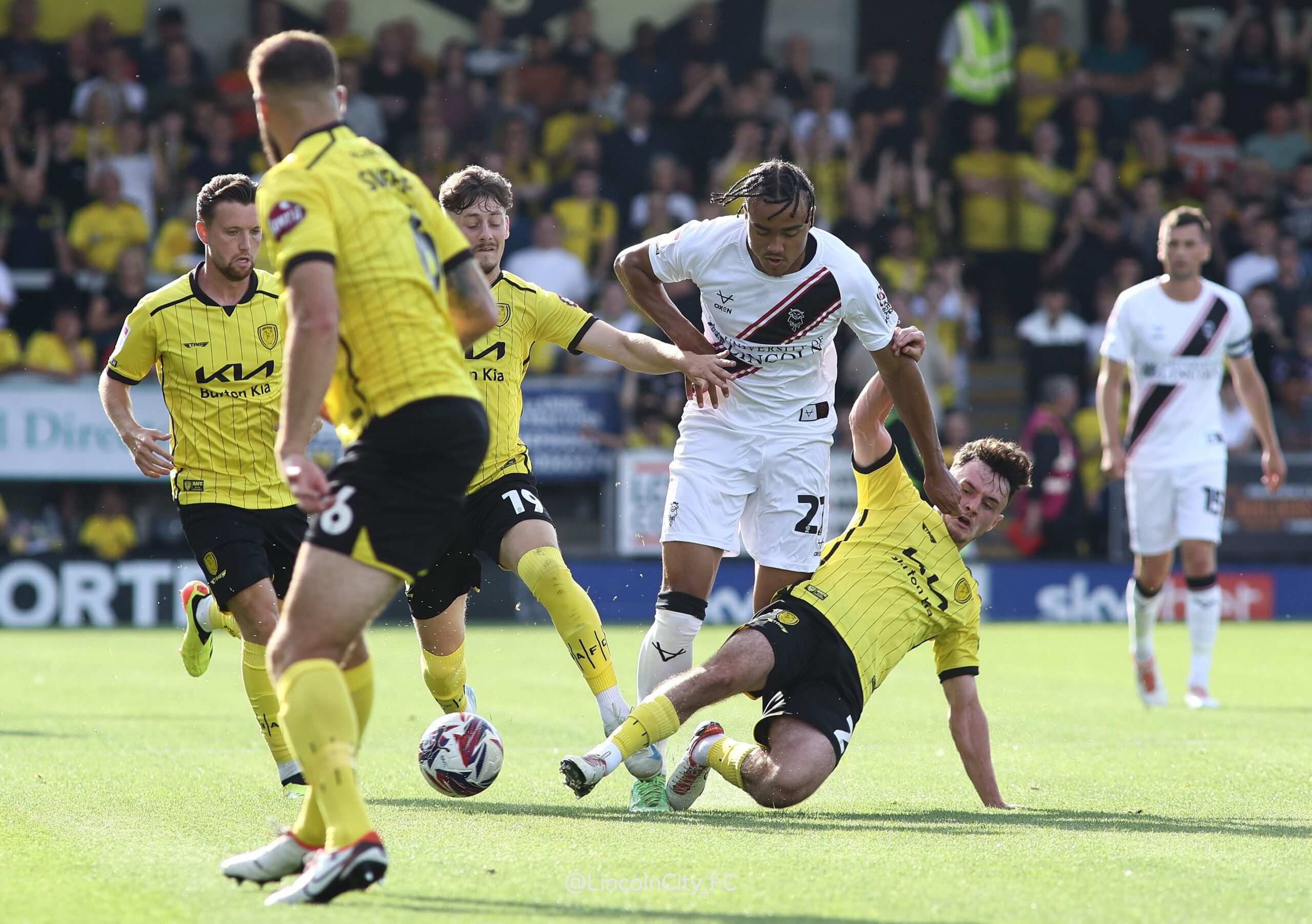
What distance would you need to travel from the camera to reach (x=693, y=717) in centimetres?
847

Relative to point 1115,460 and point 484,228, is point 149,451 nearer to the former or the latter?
point 484,228

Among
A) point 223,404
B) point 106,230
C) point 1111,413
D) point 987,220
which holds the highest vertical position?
point 987,220

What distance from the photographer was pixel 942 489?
607 centimetres

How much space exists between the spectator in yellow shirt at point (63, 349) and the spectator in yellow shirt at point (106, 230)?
0.91 m

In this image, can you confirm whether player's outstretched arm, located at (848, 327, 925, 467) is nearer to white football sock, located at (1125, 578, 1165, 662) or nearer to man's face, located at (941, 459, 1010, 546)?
man's face, located at (941, 459, 1010, 546)

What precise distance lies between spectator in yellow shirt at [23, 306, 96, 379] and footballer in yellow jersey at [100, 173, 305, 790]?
9920 mm

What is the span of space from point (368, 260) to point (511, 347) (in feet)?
8.07

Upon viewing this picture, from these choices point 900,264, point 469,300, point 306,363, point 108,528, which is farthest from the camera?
point 900,264

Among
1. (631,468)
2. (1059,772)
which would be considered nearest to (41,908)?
(1059,772)

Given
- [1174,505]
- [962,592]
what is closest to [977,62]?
[1174,505]

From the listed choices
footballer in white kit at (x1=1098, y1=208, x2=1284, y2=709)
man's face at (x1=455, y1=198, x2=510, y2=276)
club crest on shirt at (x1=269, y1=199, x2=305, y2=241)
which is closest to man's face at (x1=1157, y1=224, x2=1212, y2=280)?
footballer in white kit at (x1=1098, y1=208, x2=1284, y2=709)

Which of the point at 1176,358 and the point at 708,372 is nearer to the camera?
the point at 708,372

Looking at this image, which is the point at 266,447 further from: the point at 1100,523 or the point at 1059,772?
the point at 1100,523

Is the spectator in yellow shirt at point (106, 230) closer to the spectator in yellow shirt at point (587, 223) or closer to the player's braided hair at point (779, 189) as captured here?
the spectator in yellow shirt at point (587, 223)
